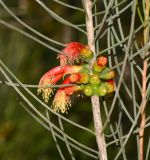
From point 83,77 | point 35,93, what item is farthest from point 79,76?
point 35,93

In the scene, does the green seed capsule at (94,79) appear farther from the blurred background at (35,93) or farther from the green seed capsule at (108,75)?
the blurred background at (35,93)

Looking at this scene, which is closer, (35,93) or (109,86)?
(109,86)

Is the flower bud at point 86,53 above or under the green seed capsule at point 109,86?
above

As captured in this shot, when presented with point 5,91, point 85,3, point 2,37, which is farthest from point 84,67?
point 2,37

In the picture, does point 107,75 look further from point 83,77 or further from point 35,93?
point 35,93

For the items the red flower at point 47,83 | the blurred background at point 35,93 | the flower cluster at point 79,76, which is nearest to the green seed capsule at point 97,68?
the flower cluster at point 79,76

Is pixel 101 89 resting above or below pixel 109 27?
below

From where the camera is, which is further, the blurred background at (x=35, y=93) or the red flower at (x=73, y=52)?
the blurred background at (x=35, y=93)

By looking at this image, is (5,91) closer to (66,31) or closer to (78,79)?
(66,31)

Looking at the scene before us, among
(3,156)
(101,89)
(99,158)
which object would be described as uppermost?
(101,89)
